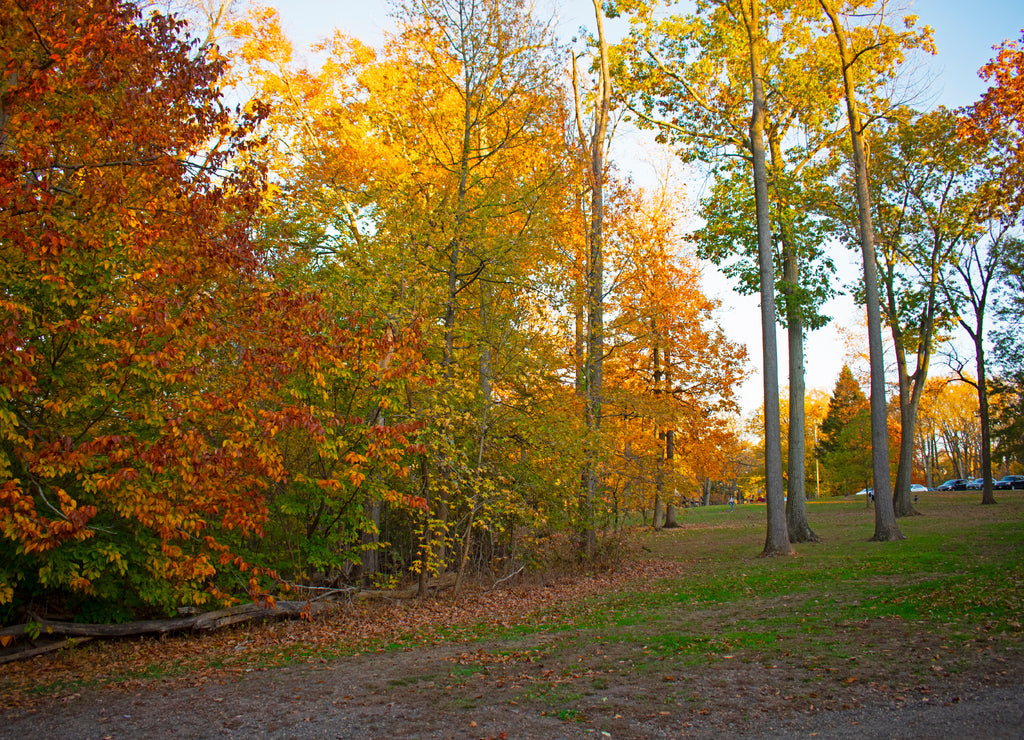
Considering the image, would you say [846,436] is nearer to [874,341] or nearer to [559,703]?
[874,341]

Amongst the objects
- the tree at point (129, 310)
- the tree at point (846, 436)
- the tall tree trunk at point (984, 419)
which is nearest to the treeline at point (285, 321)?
the tree at point (129, 310)

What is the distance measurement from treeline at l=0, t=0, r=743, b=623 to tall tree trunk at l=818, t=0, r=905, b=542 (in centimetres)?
431

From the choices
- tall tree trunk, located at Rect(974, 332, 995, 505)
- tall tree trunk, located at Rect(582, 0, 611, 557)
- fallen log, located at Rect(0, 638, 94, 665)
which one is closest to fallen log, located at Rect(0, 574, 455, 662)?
fallen log, located at Rect(0, 638, 94, 665)

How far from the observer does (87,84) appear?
6.37 metres

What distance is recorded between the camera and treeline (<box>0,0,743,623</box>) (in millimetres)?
6617

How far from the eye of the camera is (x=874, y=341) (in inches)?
623

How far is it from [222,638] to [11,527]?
12.1 ft

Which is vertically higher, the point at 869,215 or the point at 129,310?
the point at 869,215

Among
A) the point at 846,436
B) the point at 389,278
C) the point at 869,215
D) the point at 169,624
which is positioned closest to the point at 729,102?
the point at 869,215

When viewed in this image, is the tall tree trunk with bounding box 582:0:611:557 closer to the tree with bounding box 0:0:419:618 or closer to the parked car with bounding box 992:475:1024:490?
the tree with bounding box 0:0:419:618

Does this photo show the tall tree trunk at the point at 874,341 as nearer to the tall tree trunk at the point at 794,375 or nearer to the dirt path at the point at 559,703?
the tall tree trunk at the point at 794,375

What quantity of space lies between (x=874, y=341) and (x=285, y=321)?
45.2ft

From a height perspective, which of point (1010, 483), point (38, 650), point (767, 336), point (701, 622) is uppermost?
point (767, 336)

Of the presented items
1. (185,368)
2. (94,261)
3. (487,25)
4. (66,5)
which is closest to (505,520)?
(185,368)
